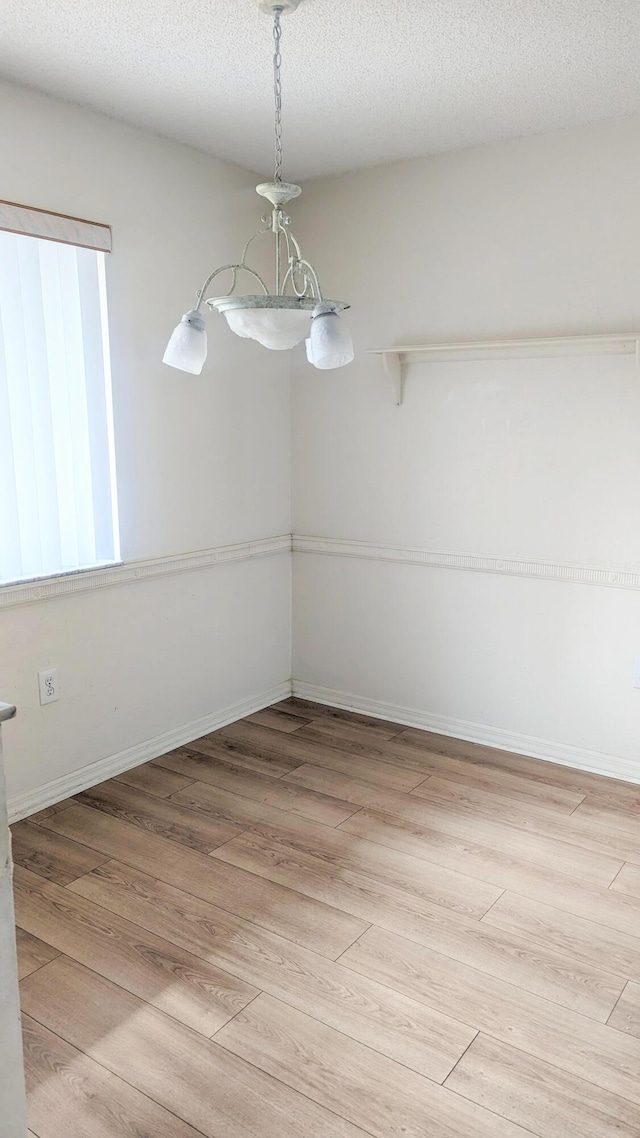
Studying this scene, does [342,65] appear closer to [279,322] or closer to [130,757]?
[279,322]

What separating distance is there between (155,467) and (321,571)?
1018mm

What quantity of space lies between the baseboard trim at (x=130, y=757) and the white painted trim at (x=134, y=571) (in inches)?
26.0

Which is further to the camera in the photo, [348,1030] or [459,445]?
[459,445]

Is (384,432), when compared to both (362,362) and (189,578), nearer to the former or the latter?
(362,362)

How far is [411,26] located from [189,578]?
203cm

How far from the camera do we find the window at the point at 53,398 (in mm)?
2449

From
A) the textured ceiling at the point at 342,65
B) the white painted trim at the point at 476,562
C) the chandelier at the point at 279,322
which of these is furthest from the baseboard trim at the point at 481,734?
the textured ceiling at the point at 342,65

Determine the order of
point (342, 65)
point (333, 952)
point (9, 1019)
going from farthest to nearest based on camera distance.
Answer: point (342, 65), point (333, 952), point (9, 1019)

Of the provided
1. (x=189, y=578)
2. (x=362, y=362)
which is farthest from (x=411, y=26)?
(x=189, y=578)

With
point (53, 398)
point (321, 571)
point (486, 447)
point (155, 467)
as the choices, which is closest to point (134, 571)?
point (155, 467)

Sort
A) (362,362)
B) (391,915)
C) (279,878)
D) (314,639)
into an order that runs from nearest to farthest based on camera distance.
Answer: (391,915), (279,878), (362,362), (314,639)

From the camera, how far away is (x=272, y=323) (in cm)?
164

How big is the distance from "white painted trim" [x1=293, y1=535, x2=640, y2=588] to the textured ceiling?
1547 mm

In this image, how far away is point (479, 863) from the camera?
242 centimetres
